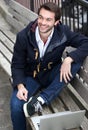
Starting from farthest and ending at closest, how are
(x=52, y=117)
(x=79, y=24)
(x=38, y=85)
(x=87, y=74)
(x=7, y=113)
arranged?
(x=79, y=24) < (x=7, y=113) < (x=38, y=85) < (x=87, y=74) < (x=52, y=117)

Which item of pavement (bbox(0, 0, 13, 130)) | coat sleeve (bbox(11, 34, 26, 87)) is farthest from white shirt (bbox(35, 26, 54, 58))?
pavement (bbox(0, 0, 13, 130))

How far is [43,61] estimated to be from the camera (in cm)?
441

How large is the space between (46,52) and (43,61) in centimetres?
11

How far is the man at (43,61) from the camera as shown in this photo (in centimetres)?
418

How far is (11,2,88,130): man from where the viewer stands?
418 cm

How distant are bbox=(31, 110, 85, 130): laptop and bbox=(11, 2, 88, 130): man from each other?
288 millimetres

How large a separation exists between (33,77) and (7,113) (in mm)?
776

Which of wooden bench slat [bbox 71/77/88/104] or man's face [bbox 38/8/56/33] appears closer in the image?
man's face [bbox 38/8/56/33]

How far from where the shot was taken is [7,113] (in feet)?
17.0

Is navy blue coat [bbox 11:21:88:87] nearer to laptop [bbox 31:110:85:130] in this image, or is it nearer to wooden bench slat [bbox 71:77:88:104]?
wooden bench slat [bbox 71:77:88:104]

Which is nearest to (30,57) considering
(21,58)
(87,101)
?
(21,58)

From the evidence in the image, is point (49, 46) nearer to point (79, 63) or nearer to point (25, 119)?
point (79, 63)

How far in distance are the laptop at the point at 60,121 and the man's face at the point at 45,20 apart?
0.85 meters

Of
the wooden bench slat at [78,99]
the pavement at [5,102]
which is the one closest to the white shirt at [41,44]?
the wooden bench slat at [78,99]
